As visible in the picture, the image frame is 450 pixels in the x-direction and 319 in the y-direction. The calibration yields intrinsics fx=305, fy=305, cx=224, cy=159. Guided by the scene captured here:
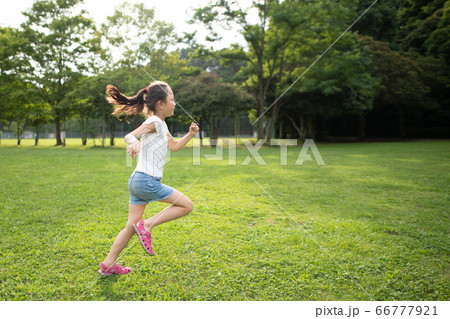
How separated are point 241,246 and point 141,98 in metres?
2.14

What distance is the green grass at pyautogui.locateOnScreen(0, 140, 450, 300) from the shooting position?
9.25 feet

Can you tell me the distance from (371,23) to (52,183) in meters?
34.6

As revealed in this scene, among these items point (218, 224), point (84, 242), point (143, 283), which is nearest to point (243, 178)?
point (218, 224)

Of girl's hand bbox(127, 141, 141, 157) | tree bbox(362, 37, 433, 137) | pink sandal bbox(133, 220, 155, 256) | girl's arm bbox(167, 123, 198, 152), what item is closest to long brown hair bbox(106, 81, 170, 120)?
girl's arm bbox(167, 123, 198, 152)

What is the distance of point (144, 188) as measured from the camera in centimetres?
298

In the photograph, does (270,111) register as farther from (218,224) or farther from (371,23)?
(218,224)

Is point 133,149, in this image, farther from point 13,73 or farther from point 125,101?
point 13,73

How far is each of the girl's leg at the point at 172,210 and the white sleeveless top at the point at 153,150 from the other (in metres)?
0.33

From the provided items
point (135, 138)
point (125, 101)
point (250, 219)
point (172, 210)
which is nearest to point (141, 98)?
point (125, 101)

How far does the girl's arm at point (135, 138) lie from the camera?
279 cm

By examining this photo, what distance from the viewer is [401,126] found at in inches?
1281

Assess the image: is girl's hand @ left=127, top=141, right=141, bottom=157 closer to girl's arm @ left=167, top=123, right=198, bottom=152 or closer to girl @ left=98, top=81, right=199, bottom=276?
girl @ left=98, top=81, right=199, bottom=276

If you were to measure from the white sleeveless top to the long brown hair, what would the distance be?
0.22 metres

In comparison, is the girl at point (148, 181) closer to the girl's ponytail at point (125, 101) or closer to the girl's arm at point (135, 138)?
the girl's arm at point (135, 138)
